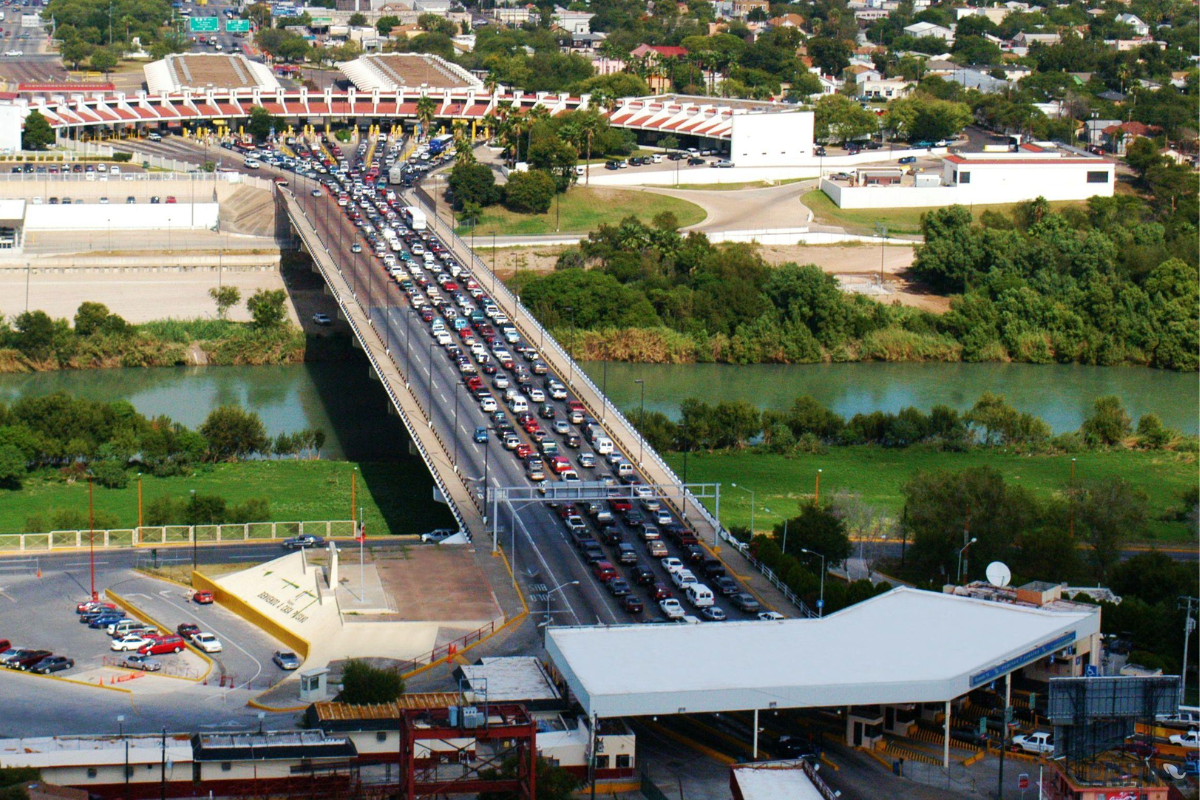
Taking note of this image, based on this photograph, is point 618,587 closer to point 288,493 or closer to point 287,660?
point 287,660

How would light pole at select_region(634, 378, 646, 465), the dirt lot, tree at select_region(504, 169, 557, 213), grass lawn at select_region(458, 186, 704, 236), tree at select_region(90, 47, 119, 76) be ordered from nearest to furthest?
light pole at select_region(634, 378, 646, 465) < the dirt lot < grass lawn at select_region(458, 186, 704, 236) < tree at select_region(504, 169, 557, 213) < tree at select_region(90, 47, 119, 76)

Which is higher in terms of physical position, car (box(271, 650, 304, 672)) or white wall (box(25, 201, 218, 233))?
white wall (box(25, 201, 218, 233))

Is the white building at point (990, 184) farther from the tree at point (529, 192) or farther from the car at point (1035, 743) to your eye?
the car at point (1035, 743)

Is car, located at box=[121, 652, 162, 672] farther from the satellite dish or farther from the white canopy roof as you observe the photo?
the satellite dish

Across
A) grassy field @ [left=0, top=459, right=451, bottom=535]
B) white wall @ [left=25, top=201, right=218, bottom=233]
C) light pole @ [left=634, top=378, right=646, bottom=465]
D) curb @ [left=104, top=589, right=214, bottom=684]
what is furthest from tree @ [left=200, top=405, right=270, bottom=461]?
white wall @ [left=25, top=201, right=218, bottom=233]

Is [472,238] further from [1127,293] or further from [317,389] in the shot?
[1127,293]

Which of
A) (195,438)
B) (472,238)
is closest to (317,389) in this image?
(195,438)

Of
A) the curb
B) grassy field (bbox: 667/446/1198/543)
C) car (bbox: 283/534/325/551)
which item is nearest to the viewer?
the curb
